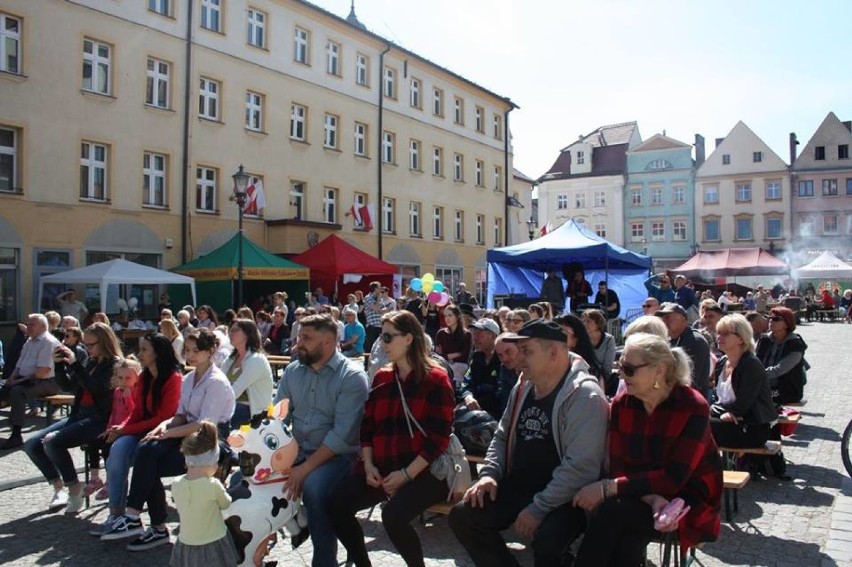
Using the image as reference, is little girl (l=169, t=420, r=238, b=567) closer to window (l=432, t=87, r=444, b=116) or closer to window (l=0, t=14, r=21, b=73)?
window (l=0, t=14, r=21, b=73)

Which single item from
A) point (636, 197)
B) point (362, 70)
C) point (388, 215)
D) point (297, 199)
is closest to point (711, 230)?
point (636, 197)

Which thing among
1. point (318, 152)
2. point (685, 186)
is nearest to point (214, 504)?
point (318, 152)

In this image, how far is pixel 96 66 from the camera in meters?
19.9

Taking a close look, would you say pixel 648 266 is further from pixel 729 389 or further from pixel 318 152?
pixel 318 152

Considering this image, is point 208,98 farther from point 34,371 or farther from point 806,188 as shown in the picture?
point 806,188

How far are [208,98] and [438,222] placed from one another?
14276 millimetres

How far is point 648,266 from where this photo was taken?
17.5m

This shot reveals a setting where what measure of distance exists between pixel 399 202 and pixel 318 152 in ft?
17.8

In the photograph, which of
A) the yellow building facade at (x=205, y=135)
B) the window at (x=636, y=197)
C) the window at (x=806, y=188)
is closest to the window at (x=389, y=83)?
the yellow building facade at (x=205, y=135)

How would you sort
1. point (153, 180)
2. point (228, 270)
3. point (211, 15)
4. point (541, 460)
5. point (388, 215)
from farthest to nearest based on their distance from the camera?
point (388, 215), point (211, 15), point (153, 180), point (228, 270), point (541, 460)

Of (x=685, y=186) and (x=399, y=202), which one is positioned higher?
(x=685, y=186)

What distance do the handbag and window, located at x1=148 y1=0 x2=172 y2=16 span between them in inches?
814

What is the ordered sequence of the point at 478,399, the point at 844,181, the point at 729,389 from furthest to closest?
1. the point at 844,181
2. the point at 478,399
3. the point at 729,389

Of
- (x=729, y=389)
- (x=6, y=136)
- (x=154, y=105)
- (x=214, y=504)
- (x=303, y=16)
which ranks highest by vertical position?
(x=303, y=16)
